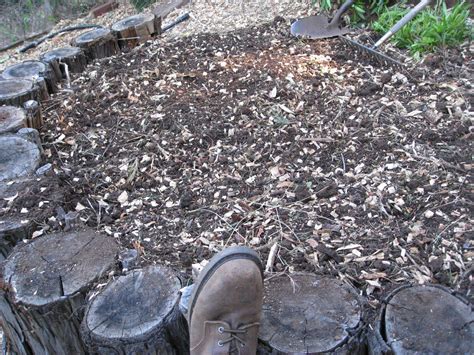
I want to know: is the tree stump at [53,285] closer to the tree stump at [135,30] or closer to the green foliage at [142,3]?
the tree stump at [135,30]

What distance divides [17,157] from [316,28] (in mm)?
2275

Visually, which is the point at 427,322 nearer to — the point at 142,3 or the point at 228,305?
the point at 228,305

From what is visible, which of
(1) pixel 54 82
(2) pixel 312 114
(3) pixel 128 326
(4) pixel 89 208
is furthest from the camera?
(1) pixel 54 82

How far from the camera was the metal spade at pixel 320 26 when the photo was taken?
3635 millimetres

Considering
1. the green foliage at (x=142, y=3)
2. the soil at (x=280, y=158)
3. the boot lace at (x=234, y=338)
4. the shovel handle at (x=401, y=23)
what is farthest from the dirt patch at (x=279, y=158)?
the green foliage at (x=142, y=3)

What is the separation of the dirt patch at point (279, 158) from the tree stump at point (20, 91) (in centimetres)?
15

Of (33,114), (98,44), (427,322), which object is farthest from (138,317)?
(98,44)

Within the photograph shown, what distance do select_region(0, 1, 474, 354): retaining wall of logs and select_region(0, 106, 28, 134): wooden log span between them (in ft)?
1.53

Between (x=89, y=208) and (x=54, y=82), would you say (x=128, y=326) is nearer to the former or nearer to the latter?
(x=89, y=208)

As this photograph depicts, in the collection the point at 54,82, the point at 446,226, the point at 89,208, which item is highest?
the point at 54,82

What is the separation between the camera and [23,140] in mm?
2340

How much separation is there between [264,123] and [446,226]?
1082 mm

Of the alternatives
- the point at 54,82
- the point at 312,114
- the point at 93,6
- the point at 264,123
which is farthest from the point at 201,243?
the point at 93,6

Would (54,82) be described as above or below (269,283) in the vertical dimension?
above
